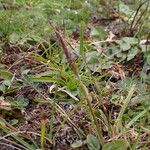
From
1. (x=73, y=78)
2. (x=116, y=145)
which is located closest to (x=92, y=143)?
(x=116, y=145)

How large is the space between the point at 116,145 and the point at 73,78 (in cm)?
42

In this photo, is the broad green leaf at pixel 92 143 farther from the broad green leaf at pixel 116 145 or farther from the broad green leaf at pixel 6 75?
the broad green leaf at pixel 6 75

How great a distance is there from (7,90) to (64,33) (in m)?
0.55

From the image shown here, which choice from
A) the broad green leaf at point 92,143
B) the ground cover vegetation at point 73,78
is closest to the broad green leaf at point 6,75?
the ground cover vegetation at point 73,78

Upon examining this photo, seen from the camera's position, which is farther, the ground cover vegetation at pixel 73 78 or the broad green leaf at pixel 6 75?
the broad green leaf at pixel 6 75

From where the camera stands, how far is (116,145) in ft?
4.30

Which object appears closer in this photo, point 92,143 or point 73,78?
point 92,143

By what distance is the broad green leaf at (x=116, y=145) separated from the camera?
1.31 m

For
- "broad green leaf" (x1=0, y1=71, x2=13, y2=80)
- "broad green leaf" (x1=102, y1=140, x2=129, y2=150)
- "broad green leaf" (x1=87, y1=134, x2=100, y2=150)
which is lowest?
"broad green leaf" (x1=87, y1=134, x2=100, y2=150)

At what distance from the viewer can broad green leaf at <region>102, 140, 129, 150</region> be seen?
4.29 ft

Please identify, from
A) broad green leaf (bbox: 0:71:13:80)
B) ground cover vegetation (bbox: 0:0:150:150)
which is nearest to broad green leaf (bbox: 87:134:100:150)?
ground cover vegetation (bbox: 0:0:150:150)

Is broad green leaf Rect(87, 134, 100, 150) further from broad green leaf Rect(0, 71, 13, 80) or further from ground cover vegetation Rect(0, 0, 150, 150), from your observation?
broad green leaf Rect(0, 71, 13, 80)

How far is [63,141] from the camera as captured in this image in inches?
55.2

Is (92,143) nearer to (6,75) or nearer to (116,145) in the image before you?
(116,145)
